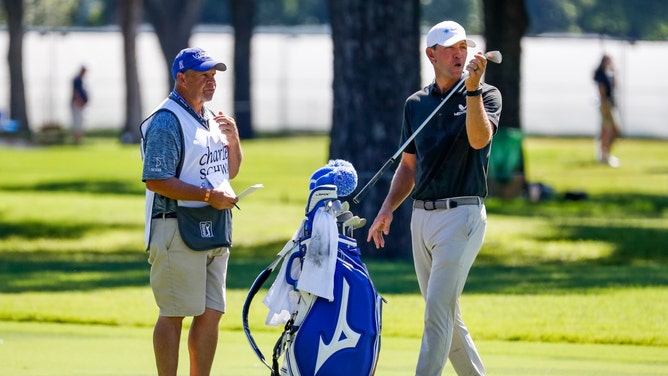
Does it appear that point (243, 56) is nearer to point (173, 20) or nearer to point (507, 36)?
point (173, 20)

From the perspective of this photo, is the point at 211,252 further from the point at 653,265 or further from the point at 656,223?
the point at 656,223

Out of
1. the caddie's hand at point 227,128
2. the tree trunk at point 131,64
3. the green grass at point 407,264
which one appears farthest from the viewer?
the tree trunk at point 131,64

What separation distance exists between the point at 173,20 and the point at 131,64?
2392 mm

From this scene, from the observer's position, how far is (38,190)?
25.4 m

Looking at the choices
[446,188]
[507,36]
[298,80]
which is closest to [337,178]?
[446,188]

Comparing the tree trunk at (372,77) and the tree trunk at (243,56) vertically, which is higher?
the tree trunk at (372,77)

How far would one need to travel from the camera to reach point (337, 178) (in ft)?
23.9

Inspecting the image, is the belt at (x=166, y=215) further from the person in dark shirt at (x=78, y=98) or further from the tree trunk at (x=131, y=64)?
the tree trunk at (x=131, y=64)

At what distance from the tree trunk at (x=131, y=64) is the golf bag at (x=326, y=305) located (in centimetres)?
3034

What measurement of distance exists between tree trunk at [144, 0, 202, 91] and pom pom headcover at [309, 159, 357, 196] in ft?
104

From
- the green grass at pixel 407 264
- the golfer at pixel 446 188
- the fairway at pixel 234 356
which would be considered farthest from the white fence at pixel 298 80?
the golfer at pixel 446 188

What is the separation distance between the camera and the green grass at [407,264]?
35.1 feet

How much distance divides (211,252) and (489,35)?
1621 cm

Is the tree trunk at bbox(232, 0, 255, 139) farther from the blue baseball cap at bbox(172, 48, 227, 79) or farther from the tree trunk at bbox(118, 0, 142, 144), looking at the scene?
the blue baseball cap at bbox(172, 48, 227, 79)
